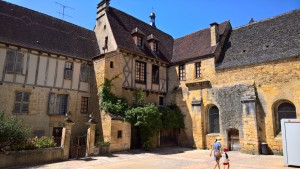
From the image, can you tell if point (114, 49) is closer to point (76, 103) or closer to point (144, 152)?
point (76, 103)

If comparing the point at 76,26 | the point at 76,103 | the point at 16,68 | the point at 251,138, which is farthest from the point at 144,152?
the point at 76,26

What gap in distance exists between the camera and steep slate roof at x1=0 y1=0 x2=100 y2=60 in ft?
46.6

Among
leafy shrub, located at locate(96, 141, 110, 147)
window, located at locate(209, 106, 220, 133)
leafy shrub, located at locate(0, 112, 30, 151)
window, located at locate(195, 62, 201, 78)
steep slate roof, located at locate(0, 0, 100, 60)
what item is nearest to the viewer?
leafy shrub, located at locate(0, 112, 30, 151)

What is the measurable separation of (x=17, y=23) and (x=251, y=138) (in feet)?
54.7

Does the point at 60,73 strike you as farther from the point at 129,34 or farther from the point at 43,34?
the point at 129,34

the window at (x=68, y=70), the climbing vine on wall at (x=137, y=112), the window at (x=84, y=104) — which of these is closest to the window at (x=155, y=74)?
the climbing vine on wall at (x=137, y=112)

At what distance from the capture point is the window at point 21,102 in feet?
44.2

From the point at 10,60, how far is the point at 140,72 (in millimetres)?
8622

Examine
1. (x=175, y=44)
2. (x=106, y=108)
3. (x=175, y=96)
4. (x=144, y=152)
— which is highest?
(x=175, y=44)

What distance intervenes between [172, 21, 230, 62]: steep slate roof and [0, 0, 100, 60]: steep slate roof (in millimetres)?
7236

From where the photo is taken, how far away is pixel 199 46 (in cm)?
1922

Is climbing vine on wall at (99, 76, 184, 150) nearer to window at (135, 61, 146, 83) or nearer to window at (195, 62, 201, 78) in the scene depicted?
window at (135, 61, 146, 83)

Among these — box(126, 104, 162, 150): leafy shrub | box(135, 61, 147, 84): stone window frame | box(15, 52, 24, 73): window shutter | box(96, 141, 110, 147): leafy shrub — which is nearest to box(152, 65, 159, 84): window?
box(135, 61, 147, 84): stone window frame

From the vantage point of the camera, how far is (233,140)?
611 inches
